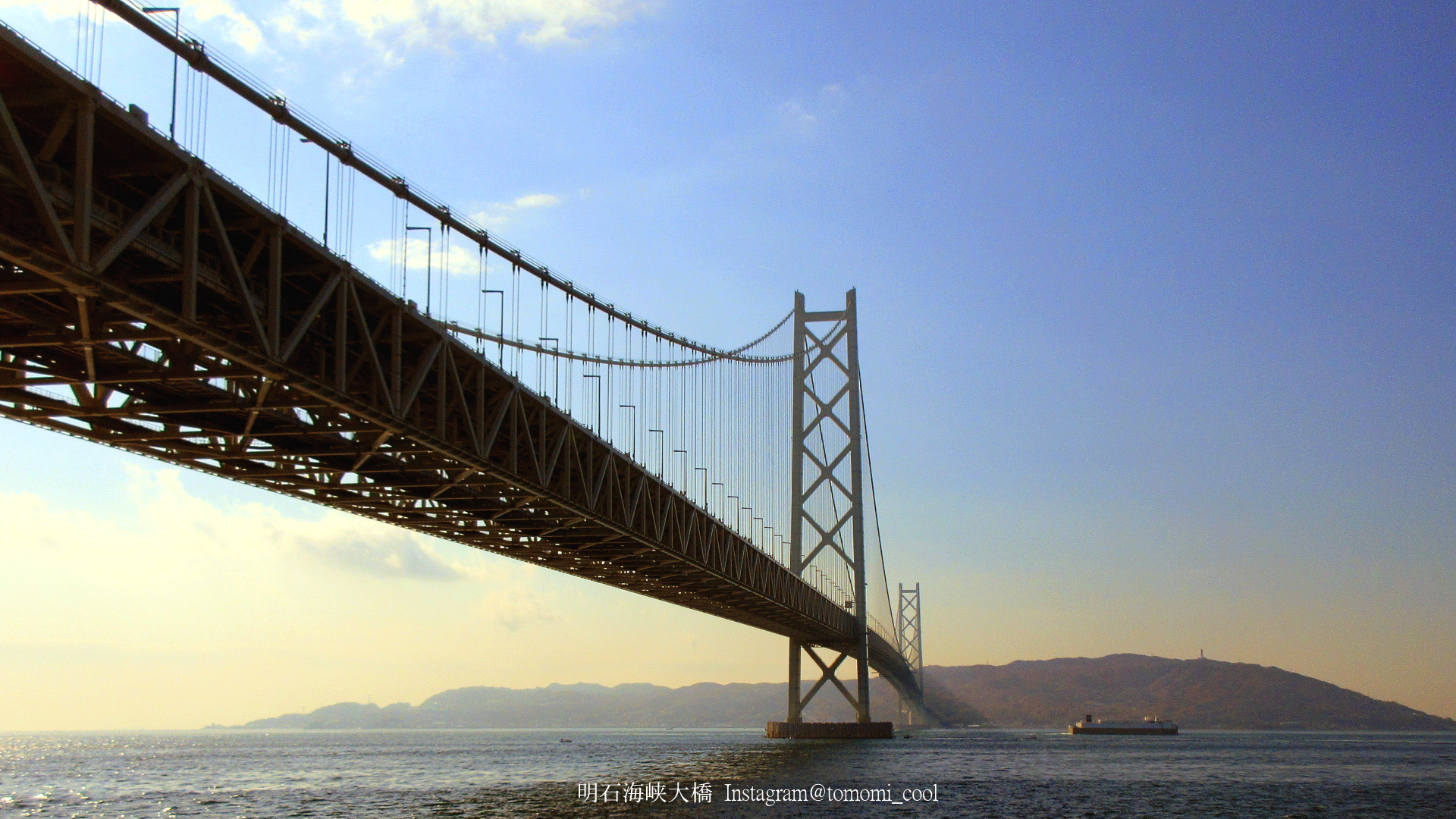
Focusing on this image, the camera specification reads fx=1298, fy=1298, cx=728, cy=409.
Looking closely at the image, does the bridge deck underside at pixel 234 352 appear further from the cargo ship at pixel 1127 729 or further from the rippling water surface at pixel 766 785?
the cargo ship at pixel 1127 729

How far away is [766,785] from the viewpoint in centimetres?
3894

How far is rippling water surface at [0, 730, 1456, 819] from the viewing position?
33.2 m

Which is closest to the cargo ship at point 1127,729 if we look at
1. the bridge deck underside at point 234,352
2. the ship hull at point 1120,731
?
the ship hull at point 1120,731

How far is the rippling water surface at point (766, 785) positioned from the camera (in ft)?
109

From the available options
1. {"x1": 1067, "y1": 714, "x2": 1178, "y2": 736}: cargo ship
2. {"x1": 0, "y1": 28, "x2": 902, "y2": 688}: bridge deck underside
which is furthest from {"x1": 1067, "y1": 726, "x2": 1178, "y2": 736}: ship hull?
{"x1": 0, "y1": 28, "x2": 902, "y2": 688}: bridge deck underside

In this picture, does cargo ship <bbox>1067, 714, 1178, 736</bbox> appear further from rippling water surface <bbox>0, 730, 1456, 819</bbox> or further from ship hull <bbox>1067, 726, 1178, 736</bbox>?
rippling water surface <bbox>0, 730, 1456, 819</bbox>

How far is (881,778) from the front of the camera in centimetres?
4353

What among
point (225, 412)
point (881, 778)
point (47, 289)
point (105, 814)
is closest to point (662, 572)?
point (881, 778)

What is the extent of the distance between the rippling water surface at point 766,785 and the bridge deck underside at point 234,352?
774 centimetres

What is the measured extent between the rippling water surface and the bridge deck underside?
25.4ft

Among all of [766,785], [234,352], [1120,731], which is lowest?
[1120,731]

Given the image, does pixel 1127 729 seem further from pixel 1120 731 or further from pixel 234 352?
pixel 234 352

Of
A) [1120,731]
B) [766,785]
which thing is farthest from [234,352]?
[1120,731]

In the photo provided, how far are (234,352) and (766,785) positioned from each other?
26.4m
